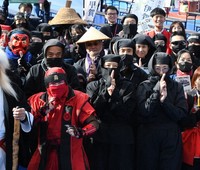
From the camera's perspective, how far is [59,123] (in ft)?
12.7

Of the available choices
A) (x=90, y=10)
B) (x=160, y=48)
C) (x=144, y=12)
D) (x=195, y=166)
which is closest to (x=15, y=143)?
(x=195, y=166)

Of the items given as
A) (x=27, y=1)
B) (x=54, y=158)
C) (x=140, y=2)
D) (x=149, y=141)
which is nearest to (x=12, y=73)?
(x=54, y=158)

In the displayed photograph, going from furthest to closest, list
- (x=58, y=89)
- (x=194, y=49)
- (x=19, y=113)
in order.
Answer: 1. (x=194, y=49)
2. (x=58, y=89)
3. (x=19, y=113)

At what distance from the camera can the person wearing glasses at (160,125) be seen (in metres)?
4.39

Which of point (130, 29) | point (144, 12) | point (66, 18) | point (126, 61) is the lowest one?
point (126, 61)

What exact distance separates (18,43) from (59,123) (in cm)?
Answer: 156

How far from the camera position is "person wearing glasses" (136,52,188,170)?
4.39 meters

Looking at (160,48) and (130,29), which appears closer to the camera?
(160,48)

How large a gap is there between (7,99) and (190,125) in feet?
6.64

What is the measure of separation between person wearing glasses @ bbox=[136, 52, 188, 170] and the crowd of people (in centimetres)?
1

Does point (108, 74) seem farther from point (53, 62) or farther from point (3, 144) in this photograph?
point (3, 144)

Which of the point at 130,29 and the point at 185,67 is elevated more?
the point at 130,29

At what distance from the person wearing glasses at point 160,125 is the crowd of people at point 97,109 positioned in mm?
11

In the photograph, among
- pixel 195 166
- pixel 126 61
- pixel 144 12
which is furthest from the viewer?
pixel 144 12
